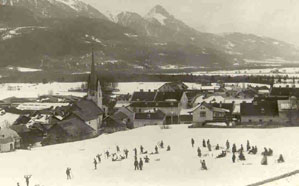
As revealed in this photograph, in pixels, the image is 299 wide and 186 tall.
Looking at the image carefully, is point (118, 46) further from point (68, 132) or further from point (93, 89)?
point (68, 132)

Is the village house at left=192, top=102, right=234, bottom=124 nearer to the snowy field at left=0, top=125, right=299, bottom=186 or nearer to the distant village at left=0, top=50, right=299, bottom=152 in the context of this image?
the distant village at left=0, top=50, right=299, bottom=152

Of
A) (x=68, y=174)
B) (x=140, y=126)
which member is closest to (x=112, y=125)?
(x=140, y=126)

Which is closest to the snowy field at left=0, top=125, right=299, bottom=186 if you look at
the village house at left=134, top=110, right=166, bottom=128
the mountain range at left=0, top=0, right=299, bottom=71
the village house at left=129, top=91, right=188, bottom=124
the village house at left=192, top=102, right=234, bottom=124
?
the village house at left=192, top=102, right=234, bottom=124

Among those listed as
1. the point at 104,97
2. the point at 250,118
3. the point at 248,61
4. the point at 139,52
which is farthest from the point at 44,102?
the point at 248,61

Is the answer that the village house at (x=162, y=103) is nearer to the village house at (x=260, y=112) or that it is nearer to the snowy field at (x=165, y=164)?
the village house at (x=260, y=112)

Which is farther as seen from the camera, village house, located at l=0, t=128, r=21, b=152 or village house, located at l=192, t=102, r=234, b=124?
village house, located at l=192, t=102, r=234, b=124

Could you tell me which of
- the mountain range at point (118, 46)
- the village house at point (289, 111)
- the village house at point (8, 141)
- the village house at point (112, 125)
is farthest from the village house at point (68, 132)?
the mountain range at point (118, 46)

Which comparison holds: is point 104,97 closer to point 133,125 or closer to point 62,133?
point 133,125
